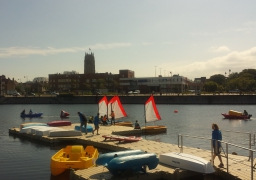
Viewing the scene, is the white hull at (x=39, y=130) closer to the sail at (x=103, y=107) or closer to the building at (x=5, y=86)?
the sail at (x=103, y=107)

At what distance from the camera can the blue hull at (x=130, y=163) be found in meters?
15.3

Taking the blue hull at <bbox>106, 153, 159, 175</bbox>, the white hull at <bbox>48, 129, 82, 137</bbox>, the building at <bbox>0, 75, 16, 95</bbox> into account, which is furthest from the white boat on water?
the building at <bbox>0, 75, 16, 95</bbox>

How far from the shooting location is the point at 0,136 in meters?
36.8

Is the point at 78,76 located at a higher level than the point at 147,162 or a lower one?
higher

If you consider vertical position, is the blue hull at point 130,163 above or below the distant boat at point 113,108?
below

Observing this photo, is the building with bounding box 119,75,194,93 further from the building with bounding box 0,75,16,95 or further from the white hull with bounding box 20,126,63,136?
the white hull with bounding box 20,126,63,136

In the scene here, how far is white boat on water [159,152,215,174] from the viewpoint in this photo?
1608 centimetres

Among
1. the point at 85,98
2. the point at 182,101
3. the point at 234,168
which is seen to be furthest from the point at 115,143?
the point at 85,98

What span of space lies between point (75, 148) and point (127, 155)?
4496mm

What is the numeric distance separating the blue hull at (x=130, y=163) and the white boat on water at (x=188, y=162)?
1712 millimetres

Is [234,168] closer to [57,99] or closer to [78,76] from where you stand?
[57,99]

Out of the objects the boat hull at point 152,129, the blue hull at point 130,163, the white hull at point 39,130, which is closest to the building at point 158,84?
the boat hull at point 152,129

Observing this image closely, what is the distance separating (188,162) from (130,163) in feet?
10.8

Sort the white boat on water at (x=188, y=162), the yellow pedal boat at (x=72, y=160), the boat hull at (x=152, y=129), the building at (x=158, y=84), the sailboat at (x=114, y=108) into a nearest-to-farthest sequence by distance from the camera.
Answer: the white boat on water at (x=188, y=162) → the yellow pedal boat at (x=72, y=160) → the boat hull at (x=152, y=129) → the sailboat at (x=114, y=108) → the building at (x=158, y=84)
